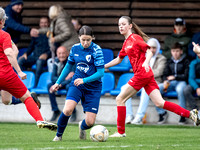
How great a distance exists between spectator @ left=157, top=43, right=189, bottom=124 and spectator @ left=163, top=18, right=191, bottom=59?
27.0 inches

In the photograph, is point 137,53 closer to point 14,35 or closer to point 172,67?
point 172,67

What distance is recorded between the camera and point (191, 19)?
13.9 m

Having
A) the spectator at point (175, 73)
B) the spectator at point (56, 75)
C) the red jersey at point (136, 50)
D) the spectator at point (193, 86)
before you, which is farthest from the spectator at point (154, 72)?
the red jersey at point (136, 50)

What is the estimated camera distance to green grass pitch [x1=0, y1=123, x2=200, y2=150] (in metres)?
6.73

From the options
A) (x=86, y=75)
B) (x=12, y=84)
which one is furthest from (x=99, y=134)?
(x=12, y=84)

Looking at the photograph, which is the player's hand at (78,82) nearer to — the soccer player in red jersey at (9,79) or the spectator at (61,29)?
the soccer player in red jersey at (9,79)

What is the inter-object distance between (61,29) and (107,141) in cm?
593

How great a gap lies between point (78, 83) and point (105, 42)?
21.9 feet

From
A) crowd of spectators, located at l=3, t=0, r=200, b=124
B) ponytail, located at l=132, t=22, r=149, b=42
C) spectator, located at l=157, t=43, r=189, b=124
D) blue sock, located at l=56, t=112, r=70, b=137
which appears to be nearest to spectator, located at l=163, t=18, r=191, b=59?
crowd of spectators, located at l=3, t=0, r=200, b=124

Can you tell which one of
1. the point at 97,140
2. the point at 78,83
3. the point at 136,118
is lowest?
the point at 136,118

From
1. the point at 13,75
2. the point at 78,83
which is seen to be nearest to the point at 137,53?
the point at 78,83

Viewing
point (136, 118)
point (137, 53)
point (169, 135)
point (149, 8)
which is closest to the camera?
point (137, 53)

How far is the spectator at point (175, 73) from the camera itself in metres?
12.1

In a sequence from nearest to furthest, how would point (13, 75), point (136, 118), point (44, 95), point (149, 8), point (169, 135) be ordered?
1. point (13, 75)
2. point (169, 135)
3. point (136, 118)
4. point (44, 95)
5. point (149, 8)
